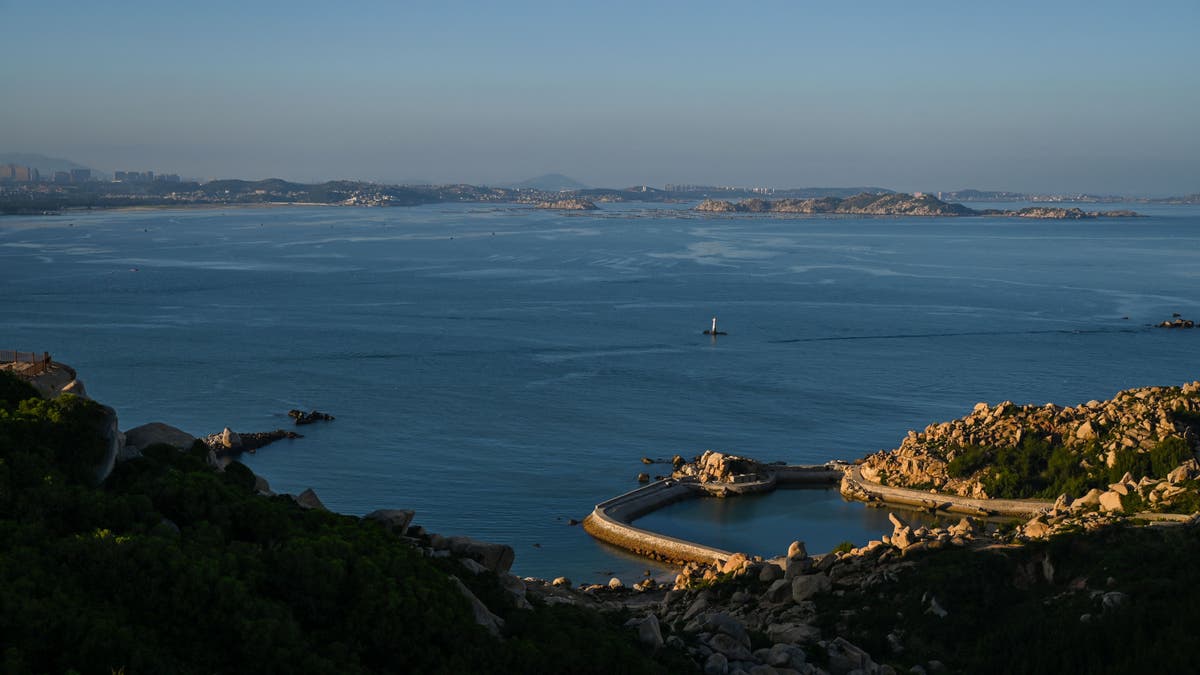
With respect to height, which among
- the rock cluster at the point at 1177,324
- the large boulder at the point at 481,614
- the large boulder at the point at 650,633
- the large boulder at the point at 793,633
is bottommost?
the rock cluster at the point at 1177,324

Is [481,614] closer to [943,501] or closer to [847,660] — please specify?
[847,660]

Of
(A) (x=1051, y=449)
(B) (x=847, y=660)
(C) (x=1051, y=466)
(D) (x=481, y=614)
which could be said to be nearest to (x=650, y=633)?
(D) (x=481, y=614)

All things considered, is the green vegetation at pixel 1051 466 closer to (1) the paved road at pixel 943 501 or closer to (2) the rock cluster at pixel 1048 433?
(2) the rock cluster at pixel 1048 433

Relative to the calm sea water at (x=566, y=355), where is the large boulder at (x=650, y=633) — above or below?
above

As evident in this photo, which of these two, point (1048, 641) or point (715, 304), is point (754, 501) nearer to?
point (1048, 641)

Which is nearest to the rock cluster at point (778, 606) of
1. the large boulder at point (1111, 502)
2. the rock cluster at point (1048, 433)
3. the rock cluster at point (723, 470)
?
the large boulder at point (1111, 502)
